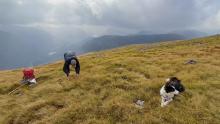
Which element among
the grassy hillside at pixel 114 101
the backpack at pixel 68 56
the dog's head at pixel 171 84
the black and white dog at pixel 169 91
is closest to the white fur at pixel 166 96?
the black and white dog at pixel 169 91

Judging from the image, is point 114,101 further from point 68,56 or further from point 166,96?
point 68,56

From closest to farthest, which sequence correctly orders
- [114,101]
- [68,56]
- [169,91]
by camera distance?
[169,91] → [114,101] → [68,56]

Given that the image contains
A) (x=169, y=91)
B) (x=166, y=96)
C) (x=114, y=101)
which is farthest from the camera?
(x=114, y=101)

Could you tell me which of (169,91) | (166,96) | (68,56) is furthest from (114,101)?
(68,56)

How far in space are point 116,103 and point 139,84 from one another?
5.34 m

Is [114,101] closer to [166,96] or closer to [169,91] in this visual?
[166,96]

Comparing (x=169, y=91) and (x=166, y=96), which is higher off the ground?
(x=169, y=91)

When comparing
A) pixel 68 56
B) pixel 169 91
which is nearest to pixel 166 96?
pixel 169 91

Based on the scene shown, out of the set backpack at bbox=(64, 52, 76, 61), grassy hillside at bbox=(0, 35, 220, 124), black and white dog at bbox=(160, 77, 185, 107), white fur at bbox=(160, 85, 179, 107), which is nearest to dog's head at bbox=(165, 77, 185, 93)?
black and white dog at bbox=(160, 77, 185, 107)

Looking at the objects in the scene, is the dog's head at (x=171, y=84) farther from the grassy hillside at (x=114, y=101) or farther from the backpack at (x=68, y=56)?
the backpack at (x=68, y=56)

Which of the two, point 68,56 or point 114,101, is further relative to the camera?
point 68,56

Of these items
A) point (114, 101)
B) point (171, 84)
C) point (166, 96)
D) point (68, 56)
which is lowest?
point (114, 101)

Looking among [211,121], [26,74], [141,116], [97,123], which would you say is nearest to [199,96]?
[211,121]

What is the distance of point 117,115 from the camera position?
67.0ft
